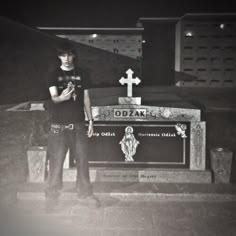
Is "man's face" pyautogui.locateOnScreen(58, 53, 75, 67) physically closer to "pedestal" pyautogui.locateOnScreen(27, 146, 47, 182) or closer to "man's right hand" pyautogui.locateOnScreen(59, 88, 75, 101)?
"man's right hand" pyautogui.locateOnScreen(59, 88, 75, 101)

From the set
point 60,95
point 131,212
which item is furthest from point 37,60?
point 131,212

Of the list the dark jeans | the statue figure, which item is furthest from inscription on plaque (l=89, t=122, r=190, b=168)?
the dark jeans

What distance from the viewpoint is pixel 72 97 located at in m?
4.78

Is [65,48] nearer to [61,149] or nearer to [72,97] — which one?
[72,97]

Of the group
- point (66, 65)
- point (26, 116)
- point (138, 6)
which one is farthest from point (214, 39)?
point (66, 65)

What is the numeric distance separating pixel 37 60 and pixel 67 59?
2253 centimetres

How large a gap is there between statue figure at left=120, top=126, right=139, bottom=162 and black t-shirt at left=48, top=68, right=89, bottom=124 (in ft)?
Result: 4.43

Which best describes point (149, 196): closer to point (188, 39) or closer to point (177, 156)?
point (177, 156)

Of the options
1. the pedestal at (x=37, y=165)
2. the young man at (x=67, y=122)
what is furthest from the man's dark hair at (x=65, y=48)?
the pedestal at (x=37, y=165)

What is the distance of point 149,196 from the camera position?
5410 millimetres

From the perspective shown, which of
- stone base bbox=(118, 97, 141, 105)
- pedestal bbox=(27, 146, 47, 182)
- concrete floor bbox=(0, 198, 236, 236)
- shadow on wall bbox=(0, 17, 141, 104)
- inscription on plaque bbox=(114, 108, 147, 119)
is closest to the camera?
concrete floor bbox=(0, 198, 236, 236)

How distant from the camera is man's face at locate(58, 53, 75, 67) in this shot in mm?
4695

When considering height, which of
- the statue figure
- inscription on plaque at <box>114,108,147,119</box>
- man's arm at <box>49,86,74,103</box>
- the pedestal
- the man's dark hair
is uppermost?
the man's dark hair

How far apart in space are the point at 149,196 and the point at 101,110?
1.62 metres
